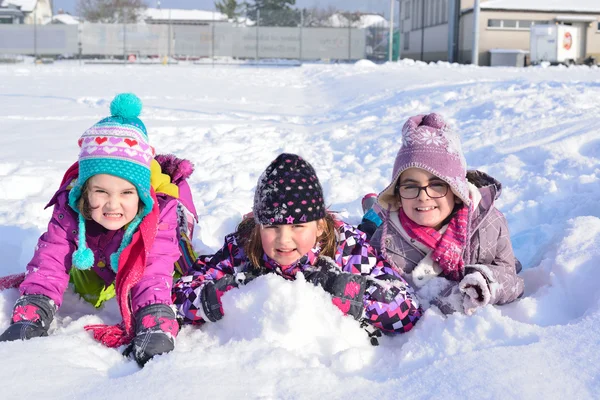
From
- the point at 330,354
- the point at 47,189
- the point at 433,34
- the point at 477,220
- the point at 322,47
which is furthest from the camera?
the point at 433,34

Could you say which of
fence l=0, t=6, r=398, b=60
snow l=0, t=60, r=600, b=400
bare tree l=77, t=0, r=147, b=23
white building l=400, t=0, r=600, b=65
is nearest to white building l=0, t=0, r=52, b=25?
bare tree l=77, t=0, r=147, b=23

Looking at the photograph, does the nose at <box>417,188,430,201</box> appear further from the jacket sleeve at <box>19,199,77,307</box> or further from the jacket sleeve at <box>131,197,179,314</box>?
the jacket sleeve at <box>19,199,77,307</box>

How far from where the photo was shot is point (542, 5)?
32531 mm

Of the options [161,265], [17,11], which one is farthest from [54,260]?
[17,11]

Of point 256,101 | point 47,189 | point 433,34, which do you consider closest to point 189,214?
point 47,189

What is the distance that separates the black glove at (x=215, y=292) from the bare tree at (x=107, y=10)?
156 ft

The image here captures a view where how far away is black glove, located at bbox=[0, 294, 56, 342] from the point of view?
91.7 inches

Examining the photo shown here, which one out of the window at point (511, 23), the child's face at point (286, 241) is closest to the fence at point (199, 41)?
the window at point (511, 23)

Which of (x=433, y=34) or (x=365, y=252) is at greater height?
(x=433, y=34)

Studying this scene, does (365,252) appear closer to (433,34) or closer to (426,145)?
(426,145)

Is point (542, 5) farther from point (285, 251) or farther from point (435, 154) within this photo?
point (285, 251)

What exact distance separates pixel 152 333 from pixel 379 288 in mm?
864

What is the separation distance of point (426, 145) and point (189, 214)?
1283mm

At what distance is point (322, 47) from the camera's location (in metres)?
33.1
